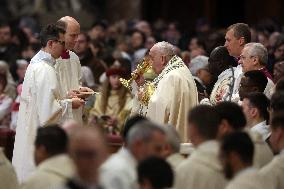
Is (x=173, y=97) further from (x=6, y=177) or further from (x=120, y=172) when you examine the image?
(x=120, y=172)

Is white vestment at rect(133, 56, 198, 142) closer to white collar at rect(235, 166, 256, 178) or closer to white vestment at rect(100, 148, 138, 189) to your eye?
white collar at rect(235, 166, 256, 178)

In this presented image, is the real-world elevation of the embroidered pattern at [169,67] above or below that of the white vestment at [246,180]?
above

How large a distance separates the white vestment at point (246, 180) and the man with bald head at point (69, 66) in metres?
4.50

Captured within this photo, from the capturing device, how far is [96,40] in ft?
79.0

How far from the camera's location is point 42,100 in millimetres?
14516

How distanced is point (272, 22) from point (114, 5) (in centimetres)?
467

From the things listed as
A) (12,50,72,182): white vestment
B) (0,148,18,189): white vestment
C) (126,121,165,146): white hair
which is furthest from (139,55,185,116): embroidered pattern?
(126,121,165,146): white hair

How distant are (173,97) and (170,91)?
0.07m

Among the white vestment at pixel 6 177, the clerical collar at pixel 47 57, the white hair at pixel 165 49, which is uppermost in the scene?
the white hair at pixel 165 49

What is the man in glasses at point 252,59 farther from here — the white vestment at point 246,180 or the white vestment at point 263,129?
the white vestment at point 246,180

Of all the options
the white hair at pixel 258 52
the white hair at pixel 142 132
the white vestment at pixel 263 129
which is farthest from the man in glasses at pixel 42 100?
the white hair at pixel 142 132

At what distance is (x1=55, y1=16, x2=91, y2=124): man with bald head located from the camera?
14836mm

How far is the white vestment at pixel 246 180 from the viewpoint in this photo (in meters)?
10.3

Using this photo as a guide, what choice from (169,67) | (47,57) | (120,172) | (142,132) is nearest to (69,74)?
(47,57)
